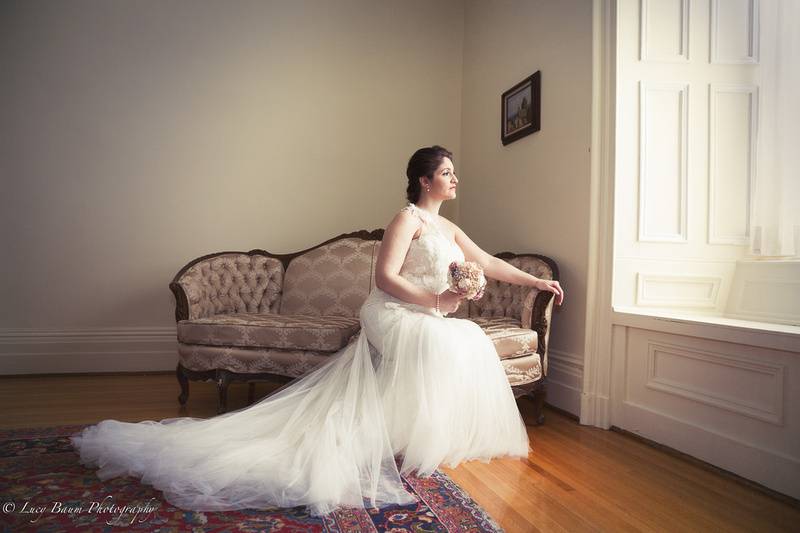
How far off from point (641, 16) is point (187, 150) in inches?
147

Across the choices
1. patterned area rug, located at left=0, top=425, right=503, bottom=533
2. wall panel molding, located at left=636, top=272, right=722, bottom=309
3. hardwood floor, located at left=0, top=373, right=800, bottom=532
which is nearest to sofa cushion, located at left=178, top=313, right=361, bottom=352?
hardwood floor, located at left=0, top=373, right=800, bottom=532

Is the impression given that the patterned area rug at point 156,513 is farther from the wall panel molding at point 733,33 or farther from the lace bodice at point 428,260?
the wall panel molding at point 733,33

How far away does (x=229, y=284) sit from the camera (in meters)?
3.98

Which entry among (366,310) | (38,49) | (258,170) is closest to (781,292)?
(366,310)

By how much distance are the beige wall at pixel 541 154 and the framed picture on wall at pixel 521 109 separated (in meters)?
0.05

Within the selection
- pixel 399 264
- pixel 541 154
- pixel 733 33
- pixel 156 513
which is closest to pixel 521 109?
pixel 541 154

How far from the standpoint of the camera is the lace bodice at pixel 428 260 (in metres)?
2.63

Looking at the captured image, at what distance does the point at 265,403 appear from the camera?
2328 millimetres

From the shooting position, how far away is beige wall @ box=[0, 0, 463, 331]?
4281mm

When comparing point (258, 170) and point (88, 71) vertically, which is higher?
point (88, 71)

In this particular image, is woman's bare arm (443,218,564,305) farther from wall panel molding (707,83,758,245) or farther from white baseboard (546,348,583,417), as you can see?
wall panel molding (707,83,758,245)

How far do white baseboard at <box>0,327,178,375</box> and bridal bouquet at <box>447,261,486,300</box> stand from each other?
325 cm

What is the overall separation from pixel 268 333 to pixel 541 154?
2355 mm

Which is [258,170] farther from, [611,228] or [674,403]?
[674,403]
